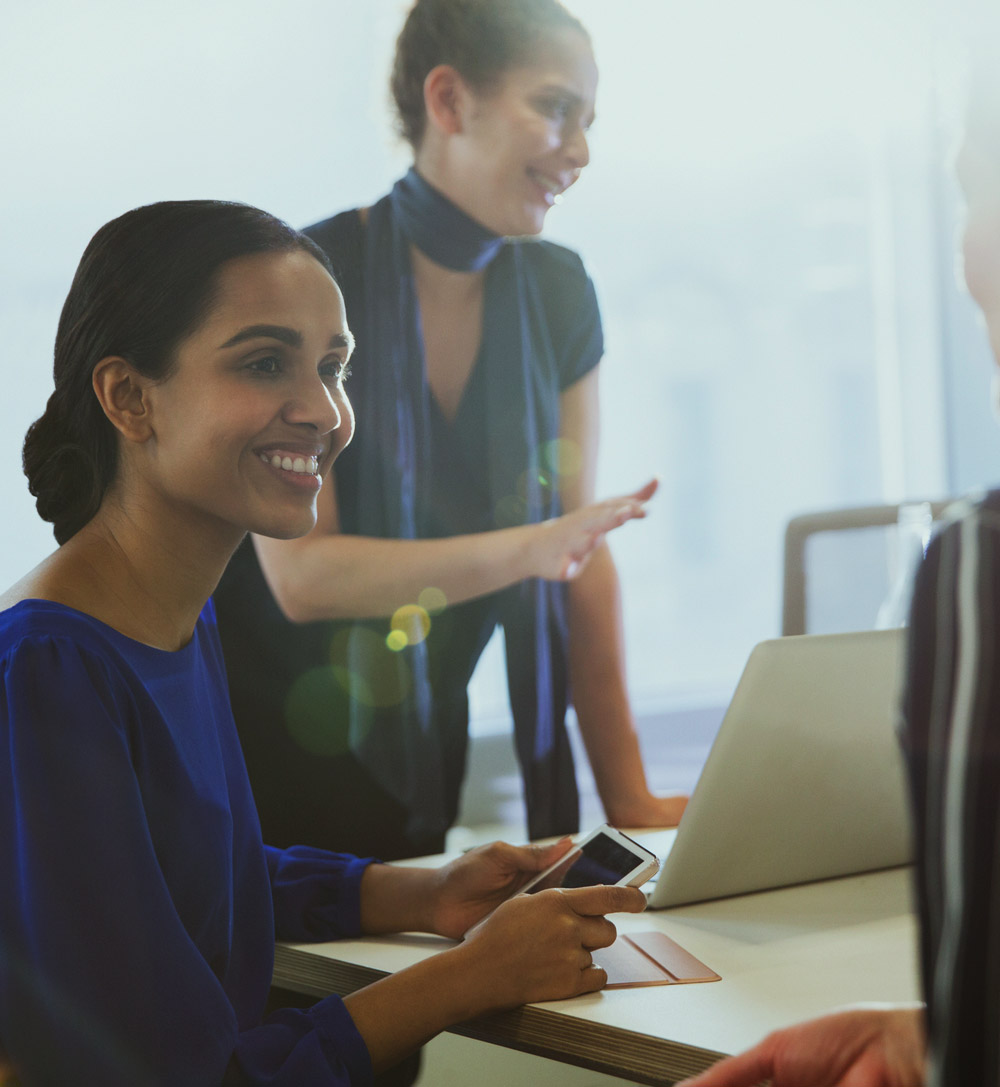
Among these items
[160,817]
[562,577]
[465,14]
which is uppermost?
→ [465,14]

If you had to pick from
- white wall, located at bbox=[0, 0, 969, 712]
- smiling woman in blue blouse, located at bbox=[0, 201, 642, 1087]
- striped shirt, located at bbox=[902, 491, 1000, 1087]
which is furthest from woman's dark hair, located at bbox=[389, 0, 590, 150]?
striped shirt, located at bbox=[902, 491, 1000, 1087]

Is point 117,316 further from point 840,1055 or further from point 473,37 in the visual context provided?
point 473,37

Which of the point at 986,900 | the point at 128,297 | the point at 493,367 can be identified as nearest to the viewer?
the point at 986,900

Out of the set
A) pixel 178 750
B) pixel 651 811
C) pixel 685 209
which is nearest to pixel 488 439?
pixel 651 811

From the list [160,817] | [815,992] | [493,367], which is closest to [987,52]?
[815,992]

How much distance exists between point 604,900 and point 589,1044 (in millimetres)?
118

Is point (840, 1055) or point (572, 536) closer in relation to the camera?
point (840, 1055)

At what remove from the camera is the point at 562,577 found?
59.7 inches

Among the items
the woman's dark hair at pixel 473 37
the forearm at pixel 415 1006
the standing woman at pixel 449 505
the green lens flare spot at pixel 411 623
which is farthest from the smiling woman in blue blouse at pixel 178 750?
the woman's dark hair at pixel 473 37

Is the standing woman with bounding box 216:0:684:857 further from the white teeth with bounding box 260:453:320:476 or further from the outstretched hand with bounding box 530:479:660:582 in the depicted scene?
the white teeth with bounding box 260:453:320:476

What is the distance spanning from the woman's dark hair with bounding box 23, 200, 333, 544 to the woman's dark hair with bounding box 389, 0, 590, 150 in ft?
2.63

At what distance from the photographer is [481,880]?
1.04 m

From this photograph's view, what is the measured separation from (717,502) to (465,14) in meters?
1.51

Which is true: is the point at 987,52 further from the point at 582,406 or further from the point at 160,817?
the point at 582,406
